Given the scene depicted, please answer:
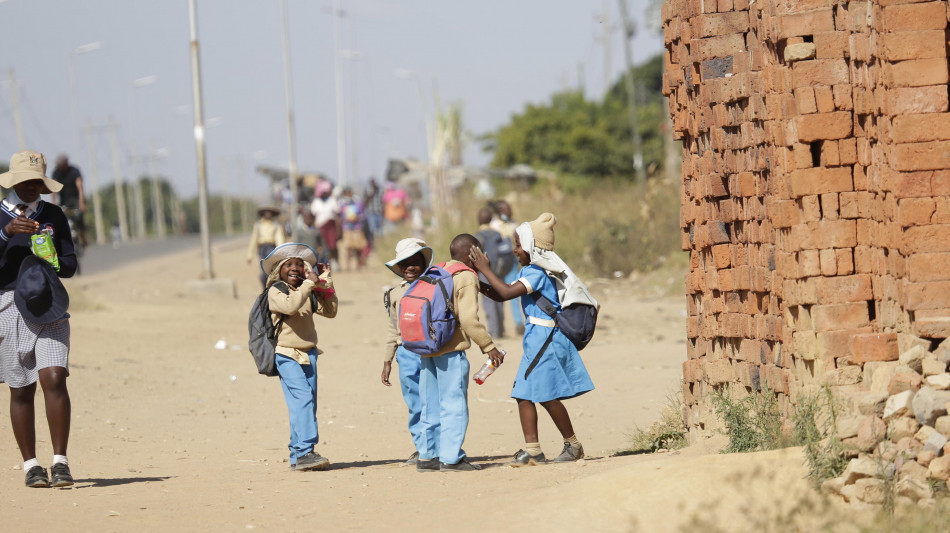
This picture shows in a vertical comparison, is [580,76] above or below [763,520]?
above

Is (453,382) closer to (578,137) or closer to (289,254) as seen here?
(289,254)

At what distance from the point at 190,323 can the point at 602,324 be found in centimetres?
589

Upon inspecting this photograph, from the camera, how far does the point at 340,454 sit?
8.82 metres

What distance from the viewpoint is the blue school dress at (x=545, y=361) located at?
24.7 feet

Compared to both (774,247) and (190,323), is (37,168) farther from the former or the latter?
(190,323)

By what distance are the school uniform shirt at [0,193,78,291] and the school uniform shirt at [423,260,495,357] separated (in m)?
2.24

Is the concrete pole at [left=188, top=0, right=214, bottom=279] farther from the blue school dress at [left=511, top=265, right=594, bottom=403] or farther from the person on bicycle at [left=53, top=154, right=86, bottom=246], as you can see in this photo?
the blue school dress at [left=511, top=265, right=594, bottom=403]

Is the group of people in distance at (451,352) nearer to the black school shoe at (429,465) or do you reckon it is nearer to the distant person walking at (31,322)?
the black school shoe at (429,465)

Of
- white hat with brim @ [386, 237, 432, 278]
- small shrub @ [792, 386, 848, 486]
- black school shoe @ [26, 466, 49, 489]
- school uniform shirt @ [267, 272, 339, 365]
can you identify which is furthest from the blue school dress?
black school shoe @ [26, 466, 49, 489]

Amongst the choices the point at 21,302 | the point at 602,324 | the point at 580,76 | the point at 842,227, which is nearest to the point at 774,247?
the point at 842,227

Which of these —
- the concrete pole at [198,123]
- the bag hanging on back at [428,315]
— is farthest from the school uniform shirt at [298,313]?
the concrete pole at [198,123]

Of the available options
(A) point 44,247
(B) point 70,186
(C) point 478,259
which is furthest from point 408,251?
(B) point 70,186

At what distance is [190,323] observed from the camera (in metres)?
17.5

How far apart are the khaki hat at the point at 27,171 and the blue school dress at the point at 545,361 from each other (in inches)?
113
